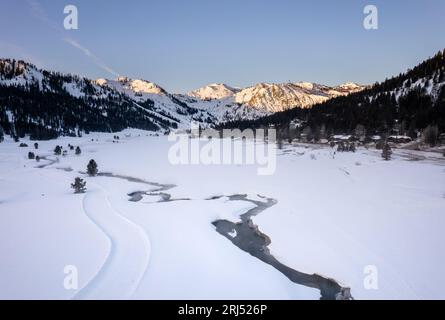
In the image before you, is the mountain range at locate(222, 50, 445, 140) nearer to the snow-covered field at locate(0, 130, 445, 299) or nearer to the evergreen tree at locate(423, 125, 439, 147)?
the evergreen tree at locate(423, 125, 439, 147)
